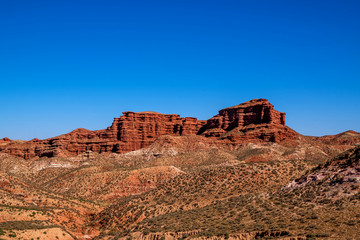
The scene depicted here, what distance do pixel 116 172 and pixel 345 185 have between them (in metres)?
54.9

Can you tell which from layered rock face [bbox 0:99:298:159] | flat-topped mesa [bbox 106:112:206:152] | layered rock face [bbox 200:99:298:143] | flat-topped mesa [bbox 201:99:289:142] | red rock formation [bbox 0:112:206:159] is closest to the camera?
layered rock face [bbox 200:99:298:143]

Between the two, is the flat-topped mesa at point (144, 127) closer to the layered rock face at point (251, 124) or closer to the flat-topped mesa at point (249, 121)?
the layered rock face at point (251, 124)

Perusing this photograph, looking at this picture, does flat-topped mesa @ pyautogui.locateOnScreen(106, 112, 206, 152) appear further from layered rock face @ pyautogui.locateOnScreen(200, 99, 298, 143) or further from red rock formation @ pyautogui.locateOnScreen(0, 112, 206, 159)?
layered rock face @ pyautogui.locateOnScreen(200, 99, 298, 143)

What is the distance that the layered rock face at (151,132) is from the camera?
122625 millimetres

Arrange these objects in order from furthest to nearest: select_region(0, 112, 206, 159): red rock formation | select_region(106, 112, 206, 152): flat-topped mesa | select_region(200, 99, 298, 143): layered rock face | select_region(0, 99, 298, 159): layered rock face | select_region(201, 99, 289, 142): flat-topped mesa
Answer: select_region(106, 112, 206, 152): flat-topped mesa < select_region(0, 112, 206, 159): red rock formation < select_region(0, 99, 298, 159): layered rock face < select_region(201, 99, 289, 142): flat-topped mesa < select_region(200, 99, 298, 143): layered rock face

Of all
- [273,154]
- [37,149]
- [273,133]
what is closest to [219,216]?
[273,154]

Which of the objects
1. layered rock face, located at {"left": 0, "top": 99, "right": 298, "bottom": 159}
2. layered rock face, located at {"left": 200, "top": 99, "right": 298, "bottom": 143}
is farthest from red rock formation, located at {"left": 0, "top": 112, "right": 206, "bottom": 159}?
layered rock face, located at {"left": 200, "top": 99, "right": 298, "bottom": 143}

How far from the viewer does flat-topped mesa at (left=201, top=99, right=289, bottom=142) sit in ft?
402

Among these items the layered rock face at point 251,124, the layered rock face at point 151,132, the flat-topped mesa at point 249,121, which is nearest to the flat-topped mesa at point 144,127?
the layered rock face at point 151,132

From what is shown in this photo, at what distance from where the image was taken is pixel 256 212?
3319 cm

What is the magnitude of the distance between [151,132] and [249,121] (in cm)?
3872

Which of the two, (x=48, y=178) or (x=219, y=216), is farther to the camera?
(x=48, y=178)

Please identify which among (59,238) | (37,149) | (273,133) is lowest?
(59,238)

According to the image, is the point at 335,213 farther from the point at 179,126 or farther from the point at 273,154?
the point at 179,126
